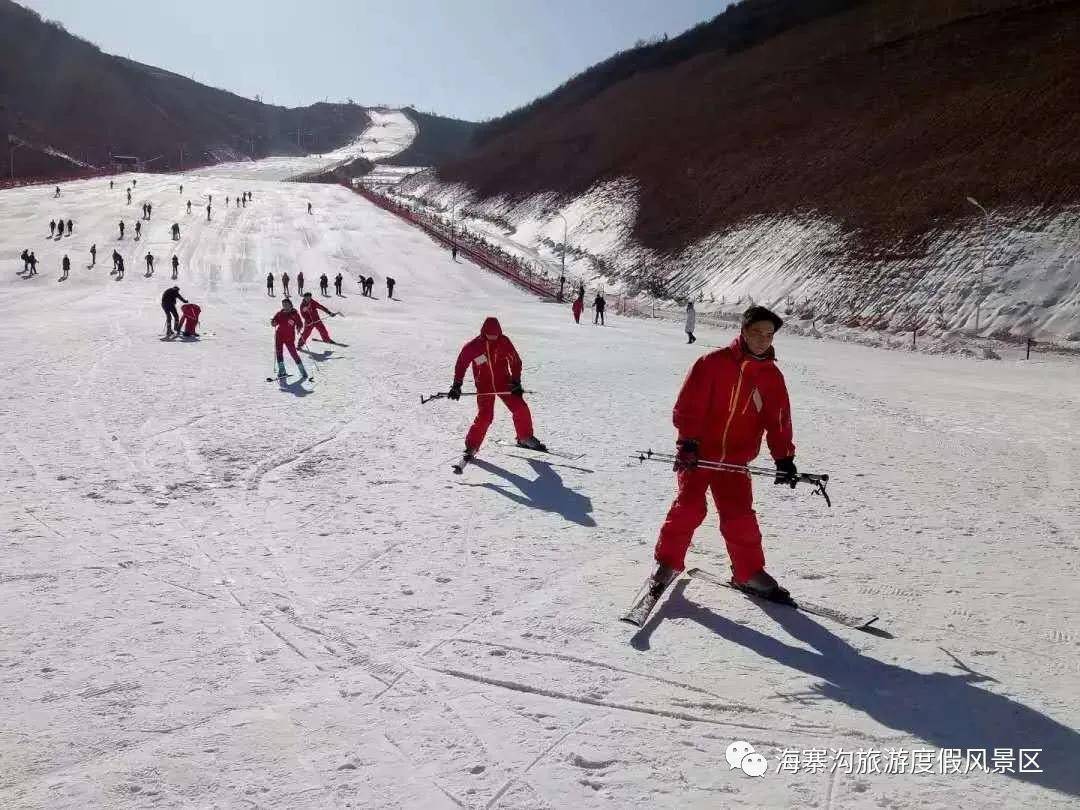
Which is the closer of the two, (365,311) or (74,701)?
(74,701)

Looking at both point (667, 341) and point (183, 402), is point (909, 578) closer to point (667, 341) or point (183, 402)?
point (183, 402)

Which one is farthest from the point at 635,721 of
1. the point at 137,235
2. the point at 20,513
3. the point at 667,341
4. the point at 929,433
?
the point at 137,235

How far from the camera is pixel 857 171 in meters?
38.4

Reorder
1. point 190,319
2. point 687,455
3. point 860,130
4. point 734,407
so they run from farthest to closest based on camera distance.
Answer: point 860,130
point 190,319
point 734,407
point 687,455

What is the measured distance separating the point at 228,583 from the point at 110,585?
72cm

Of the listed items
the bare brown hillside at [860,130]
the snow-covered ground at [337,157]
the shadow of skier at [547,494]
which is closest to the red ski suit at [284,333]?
the shadow of skier at [547,494]

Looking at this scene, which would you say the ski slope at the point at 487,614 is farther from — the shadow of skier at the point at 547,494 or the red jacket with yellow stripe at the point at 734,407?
the red jacket with yellow stripe at the point at 734,407

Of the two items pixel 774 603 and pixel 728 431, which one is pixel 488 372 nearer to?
pixel 728 431

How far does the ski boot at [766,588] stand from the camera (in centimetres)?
478

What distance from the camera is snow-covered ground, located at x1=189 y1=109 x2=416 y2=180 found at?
114 metres

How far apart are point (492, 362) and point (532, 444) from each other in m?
1.14

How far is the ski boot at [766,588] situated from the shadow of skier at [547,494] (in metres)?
1.80

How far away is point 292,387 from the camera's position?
12.6m

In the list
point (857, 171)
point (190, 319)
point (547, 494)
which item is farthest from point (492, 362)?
point (857, 171)
